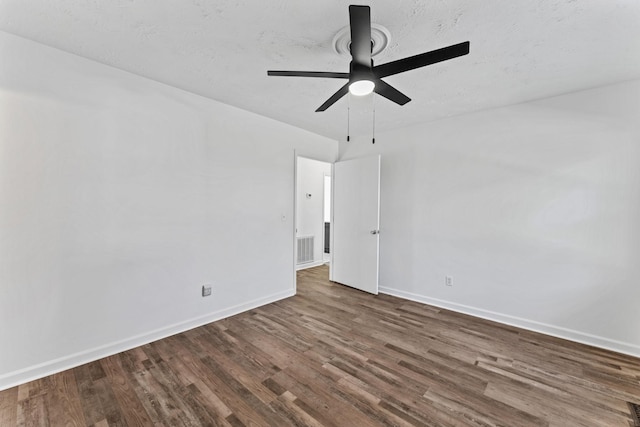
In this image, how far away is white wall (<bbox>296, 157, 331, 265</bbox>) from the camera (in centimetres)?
542

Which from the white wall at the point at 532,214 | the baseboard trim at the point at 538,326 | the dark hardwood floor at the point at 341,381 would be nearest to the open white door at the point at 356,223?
the white wall at the point at 532,214

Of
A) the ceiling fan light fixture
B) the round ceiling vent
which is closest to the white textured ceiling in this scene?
the round ceiling vent

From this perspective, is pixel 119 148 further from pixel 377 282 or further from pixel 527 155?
pixel 527 155

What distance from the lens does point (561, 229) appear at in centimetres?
268

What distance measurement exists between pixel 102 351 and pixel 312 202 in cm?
407

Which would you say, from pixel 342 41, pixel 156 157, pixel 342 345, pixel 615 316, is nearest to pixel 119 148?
pixel 156 157

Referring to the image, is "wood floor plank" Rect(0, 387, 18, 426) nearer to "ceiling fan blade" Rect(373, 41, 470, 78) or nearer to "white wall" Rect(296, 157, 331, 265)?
"ceiling fan blade" Rect(373, 41, 470, 78)

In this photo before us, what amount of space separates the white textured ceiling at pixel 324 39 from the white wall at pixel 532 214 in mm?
432

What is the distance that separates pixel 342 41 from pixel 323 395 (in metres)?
2.49

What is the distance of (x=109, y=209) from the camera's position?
7.43 ft

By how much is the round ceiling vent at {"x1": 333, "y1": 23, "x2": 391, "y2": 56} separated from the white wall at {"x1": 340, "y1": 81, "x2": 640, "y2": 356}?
6.46 ft

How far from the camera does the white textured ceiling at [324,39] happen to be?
5.08ft

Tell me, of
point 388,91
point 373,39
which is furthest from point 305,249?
point 373,39

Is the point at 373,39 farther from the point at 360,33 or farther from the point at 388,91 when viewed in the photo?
the point at 360,33
